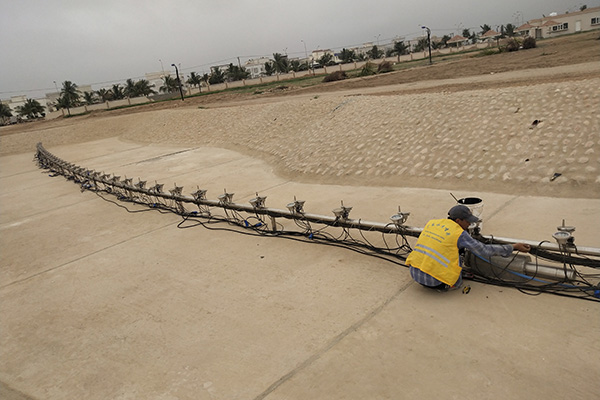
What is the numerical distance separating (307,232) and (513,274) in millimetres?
3504

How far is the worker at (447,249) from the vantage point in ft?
15.0

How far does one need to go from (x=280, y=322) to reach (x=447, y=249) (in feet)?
6.78

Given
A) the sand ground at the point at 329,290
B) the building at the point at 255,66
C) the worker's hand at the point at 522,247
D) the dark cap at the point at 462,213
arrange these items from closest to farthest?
the sand ground at the point at 329,290 → the worker's hand at the point at 522,247 → the dark cap at the point at 462,213 → the building at the point at 255,66

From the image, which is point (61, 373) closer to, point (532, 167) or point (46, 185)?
point (532, 167)

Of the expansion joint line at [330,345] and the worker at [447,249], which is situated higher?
the worker at [447,249]

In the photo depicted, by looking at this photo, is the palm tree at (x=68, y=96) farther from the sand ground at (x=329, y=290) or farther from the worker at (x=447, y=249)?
the worker at (x=447, y=249)

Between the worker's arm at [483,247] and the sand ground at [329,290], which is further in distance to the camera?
the worker's arm at [483,247]

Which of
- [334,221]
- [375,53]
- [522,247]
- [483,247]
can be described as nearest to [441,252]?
[483,247]

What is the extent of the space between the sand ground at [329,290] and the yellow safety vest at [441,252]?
34 centimetres

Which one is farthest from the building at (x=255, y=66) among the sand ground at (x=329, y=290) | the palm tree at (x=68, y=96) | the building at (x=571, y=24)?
the sand ground at (x=329, y=290)

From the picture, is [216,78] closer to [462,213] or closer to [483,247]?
[462,213]

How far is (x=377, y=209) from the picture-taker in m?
8.19

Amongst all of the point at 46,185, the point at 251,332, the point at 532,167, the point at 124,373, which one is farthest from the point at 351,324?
the point at 46,185

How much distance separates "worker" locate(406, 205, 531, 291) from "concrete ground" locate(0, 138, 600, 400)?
28 cm
